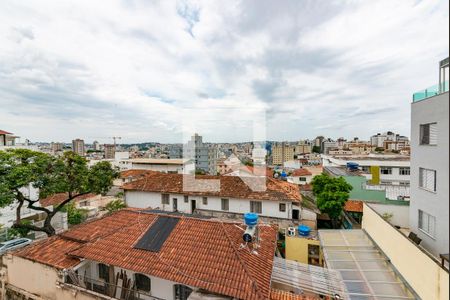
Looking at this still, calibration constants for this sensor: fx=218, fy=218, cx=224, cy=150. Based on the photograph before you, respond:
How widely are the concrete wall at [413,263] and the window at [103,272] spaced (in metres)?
11.8

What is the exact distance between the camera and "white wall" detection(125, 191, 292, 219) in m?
17.4

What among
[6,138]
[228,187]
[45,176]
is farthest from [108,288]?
[6,138]

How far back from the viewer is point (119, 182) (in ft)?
148

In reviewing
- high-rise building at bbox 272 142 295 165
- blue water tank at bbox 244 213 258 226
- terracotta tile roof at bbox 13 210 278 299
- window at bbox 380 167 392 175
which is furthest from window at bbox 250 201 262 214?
high-rise building at bbox 272 142 295 165

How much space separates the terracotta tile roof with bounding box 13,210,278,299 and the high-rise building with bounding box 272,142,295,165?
86.7m

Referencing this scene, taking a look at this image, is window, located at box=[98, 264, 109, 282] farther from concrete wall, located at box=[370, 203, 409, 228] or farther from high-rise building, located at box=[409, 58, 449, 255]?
concrete wall, located at box=[370, 203, 409, 228]

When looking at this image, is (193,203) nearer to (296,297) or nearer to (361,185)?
(296,297)

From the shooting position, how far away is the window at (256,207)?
1778 cm

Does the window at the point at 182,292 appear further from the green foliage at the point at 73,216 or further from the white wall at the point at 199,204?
the green foliage at the point at 73,216

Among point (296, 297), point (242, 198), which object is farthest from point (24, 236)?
point (296, 297)

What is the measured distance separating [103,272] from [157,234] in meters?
3.20

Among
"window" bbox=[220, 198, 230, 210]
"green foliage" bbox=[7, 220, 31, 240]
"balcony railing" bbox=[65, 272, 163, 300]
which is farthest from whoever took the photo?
"window" bbox=[220, 198, 230, 210]

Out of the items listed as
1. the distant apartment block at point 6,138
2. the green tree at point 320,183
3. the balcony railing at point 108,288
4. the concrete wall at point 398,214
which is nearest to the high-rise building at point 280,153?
the green tree at point 320,183

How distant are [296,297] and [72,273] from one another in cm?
884
